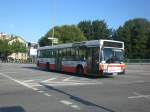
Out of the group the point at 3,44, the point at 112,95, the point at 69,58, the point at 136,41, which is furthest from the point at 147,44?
the point at 112,95

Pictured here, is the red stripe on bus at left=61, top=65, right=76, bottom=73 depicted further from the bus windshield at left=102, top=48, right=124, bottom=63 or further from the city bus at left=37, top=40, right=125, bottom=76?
the bus windshield at left=102, top=48, right=124, bottom=63

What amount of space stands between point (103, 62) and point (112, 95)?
33.2 ft

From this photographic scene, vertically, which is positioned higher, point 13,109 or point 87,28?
point 87,28

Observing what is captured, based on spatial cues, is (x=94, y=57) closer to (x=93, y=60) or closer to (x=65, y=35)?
(x=93, y=60)

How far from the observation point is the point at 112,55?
24.9 metres

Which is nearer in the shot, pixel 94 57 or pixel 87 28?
pixel 94 57

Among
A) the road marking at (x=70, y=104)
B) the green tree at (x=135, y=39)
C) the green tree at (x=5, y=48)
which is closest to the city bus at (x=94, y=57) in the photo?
the road marking at (x=70, y=104)

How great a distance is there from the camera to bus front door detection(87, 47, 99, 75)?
80.7 feet

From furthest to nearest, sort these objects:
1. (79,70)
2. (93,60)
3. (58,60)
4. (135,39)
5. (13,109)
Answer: (135,39) → (58,60) → (79,70) → (93,60) → (13,109)

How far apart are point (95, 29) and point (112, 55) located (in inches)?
3294

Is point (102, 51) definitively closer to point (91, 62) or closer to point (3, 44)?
point (91, 62)

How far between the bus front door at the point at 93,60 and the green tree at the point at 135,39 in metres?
71.7

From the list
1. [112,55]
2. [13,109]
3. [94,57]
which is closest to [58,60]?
[94,57]

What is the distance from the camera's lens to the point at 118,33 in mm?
103375
